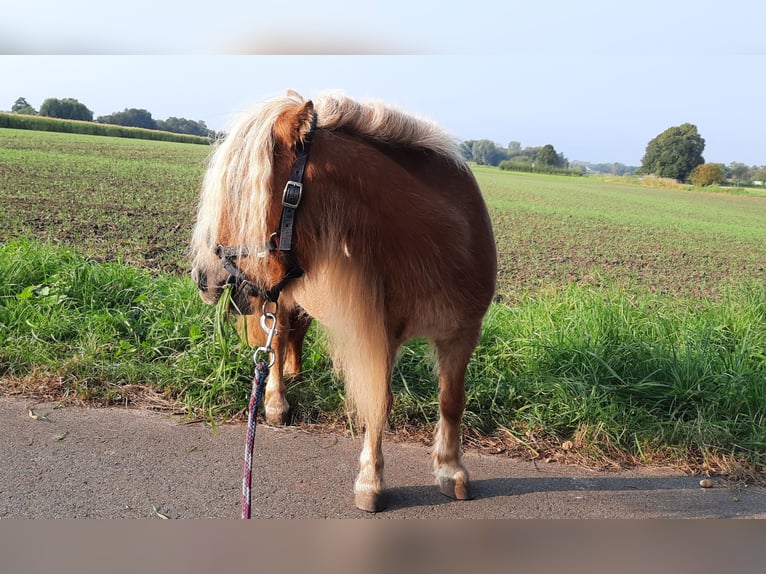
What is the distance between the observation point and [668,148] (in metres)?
4.71

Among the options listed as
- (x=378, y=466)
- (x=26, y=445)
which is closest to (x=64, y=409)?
(x=26, y=445)

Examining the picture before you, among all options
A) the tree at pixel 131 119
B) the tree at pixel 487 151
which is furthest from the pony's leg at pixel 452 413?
the tree at pixel 131 119

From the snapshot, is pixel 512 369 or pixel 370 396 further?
pixel 512 369

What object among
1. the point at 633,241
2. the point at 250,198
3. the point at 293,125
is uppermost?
the point at 293,125

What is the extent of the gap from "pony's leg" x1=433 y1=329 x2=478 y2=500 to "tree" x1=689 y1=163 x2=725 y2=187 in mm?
2916

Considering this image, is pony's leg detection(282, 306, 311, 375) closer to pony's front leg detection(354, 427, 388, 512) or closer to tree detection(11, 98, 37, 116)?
pony's front leg detection(354, 427, 388, 512)

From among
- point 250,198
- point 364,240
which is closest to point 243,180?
point 250,198

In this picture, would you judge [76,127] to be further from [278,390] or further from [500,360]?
[500,360]

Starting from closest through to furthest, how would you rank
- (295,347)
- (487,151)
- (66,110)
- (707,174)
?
(295,347), (487,151), (707,174), (66,110)

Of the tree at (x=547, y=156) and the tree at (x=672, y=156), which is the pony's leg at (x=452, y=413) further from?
the tree at (x=547, y=156)

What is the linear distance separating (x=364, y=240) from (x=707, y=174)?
3.92 meters

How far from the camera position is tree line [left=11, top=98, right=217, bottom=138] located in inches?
178

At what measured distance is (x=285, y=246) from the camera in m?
1.96

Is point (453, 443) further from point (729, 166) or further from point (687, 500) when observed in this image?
point (729, 166)
